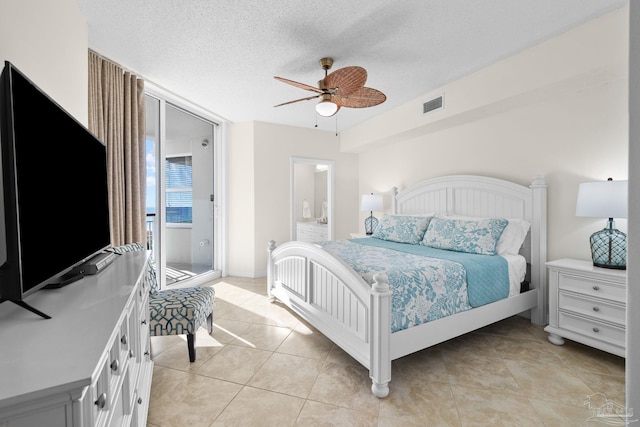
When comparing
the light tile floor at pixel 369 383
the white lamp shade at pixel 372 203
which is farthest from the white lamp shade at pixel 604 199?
the white lamp shade at pixel 372 203

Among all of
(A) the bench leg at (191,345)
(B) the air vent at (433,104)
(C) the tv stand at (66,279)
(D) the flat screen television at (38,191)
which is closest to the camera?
(D) the flat screen television at (38,191)

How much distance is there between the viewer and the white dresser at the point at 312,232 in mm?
5561

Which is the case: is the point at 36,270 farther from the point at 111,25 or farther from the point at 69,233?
the point at 111,25

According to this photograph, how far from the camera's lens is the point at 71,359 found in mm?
631

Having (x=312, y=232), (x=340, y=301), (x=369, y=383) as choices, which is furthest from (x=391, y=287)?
(x=312, y=232)

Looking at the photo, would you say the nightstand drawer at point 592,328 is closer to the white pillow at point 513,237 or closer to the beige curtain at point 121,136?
the white pillow at point 513,237

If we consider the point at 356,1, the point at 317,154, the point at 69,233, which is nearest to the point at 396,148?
the point at 317,154

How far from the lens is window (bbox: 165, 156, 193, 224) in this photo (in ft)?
12.4

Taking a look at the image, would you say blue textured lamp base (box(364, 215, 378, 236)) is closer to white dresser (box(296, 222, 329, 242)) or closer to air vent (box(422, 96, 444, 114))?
white dresser (box(296, 222, 329, 242))

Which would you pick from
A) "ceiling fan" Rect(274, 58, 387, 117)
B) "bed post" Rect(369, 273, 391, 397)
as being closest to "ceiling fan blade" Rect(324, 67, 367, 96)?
"ceiling fan" Rect(274, 58, 387, 117)

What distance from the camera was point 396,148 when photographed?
14.9 ft

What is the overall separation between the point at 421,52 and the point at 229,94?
2165mm

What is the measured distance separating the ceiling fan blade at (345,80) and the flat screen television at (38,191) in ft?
5.53

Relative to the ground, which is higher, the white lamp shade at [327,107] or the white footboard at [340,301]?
the white lamp shade at [327,107]
